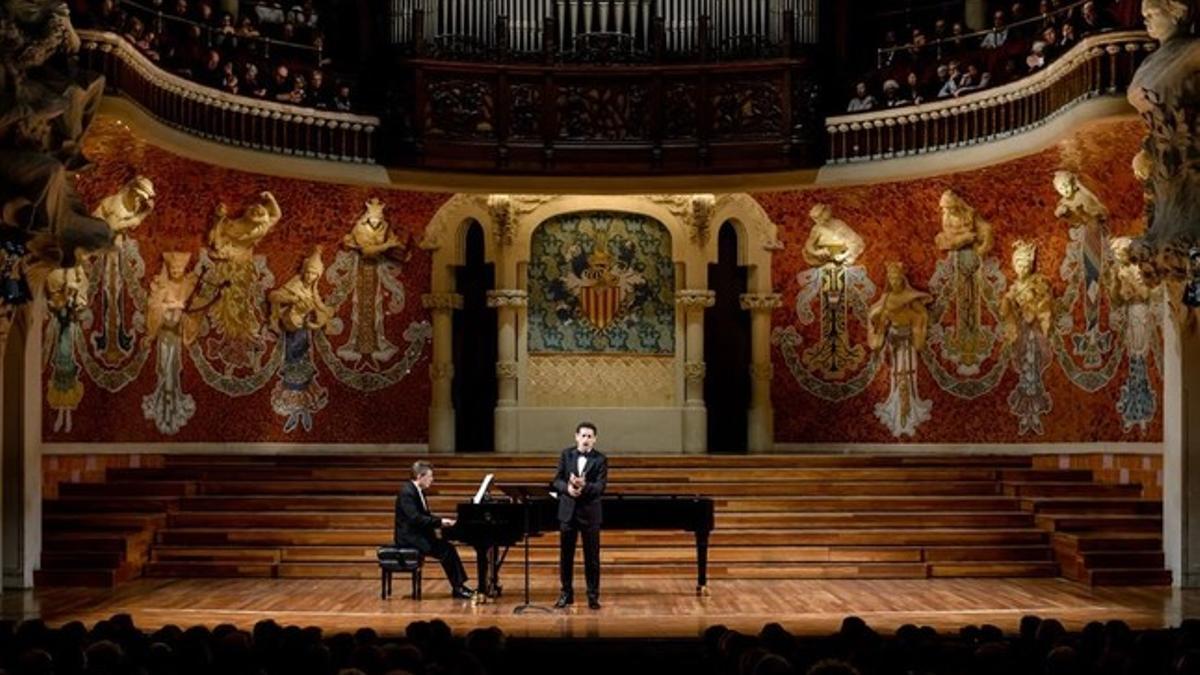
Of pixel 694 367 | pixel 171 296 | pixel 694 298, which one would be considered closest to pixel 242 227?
pixel 171 296

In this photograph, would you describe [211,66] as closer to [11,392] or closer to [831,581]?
[11,392]

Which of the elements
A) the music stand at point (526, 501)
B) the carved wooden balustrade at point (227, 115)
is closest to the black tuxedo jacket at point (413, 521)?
the music stand at point (526, 501)

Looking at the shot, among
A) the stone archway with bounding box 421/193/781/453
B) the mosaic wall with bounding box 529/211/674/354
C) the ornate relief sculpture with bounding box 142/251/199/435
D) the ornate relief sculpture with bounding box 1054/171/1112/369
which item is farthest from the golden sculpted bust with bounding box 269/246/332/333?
the ornate relief sculpture with bounding box 1054/171/1112/369

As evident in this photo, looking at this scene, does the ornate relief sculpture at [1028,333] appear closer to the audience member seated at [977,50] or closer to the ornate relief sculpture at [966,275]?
the ornate relief sculpture at [966,275]

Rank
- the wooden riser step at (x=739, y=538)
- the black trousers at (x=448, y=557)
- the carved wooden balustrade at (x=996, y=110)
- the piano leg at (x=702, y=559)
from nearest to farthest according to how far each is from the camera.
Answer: the black trousers at (x=448, y=557)
the piano leg at (x=702, y=559)
the carved wooden balustrade at (x=996, y=110)
the wooden riser step at (x=739, y=538)

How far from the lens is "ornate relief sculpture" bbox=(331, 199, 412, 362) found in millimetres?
21875

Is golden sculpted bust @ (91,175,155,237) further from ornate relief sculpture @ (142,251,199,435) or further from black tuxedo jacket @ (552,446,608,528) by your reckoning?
black tuxedo jacket @ (552,446,608,528)

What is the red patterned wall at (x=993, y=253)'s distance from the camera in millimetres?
18531

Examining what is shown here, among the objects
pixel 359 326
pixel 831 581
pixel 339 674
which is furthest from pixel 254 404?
pixel 339 674

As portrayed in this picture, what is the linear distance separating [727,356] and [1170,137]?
8748 mm

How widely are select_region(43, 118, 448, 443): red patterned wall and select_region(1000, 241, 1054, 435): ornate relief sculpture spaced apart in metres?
6.85

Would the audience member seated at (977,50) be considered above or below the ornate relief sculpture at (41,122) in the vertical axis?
above

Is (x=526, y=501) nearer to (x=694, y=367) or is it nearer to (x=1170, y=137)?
(x=1170, y=137)

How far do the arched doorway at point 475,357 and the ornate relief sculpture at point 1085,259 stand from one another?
709 cm
